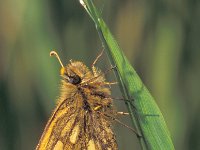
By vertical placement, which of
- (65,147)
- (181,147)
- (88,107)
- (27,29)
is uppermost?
(27,29)

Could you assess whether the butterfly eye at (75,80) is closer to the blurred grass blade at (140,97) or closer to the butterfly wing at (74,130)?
the butterfly wing at (74,130)

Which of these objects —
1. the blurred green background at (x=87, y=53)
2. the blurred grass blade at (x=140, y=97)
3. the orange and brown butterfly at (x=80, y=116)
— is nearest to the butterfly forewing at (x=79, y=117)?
the orange and brown butterfly at (x=80, y=116)

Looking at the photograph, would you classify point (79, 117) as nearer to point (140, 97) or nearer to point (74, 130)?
point (74, 130)

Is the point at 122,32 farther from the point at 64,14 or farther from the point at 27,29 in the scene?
the point at 27,29

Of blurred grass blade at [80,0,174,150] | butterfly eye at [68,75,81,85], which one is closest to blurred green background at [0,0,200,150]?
butterfly eye at [68,75,81,85]

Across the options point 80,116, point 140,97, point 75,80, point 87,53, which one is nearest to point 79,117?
point 80,116

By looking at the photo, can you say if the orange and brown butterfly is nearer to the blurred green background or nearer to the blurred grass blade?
the blurred grass blade

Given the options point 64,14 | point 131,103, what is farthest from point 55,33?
point 131,103
